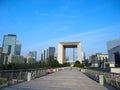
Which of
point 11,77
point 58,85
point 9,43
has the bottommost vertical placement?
point 58,85

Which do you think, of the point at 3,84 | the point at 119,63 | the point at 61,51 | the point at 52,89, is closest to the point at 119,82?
the point at 52,89

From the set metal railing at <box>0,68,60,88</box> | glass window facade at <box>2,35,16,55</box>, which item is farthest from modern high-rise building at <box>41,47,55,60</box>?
metal railing at <box>0,68,60,88</box>

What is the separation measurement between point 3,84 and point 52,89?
9.83 feet

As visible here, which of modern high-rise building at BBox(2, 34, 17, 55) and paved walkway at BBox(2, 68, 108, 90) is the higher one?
modern high-rise building at BBox(2, 34, 17, 55)

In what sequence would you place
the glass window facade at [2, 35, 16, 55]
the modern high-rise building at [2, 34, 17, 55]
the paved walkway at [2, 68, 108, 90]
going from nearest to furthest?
the paved walkway at [2, 68, 108, 90] → the glass window facade at [2, 35, 16, 55] → the modern high-rise building at [2, 34, 17, 55]

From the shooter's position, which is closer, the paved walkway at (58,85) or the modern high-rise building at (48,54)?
the paved walkway at (58,85)

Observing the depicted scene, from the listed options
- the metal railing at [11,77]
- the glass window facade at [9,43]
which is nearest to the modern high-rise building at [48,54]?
the glass window facade at [9,43]

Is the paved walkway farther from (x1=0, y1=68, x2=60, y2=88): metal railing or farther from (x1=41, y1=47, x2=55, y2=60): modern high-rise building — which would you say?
(x1=41, y1=47, x2=55, y2=60): modern high-rise building

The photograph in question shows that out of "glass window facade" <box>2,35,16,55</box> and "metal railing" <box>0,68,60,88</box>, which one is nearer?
"metal railing" <box>0,68,60,88</box>

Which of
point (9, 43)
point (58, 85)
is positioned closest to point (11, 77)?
point (58, 85)

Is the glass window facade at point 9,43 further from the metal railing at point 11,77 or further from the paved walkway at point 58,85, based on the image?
the paved walkway at point 58,85

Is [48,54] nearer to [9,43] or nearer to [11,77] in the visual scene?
[9,43]

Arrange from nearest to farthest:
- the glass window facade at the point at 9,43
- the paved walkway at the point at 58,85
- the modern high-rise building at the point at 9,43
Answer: the paved walkway at the point at 58,85
the glass window facade at the point at 9,43
the modern high-rise building at the point at 9,43

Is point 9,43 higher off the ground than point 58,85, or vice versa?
point 9,43
